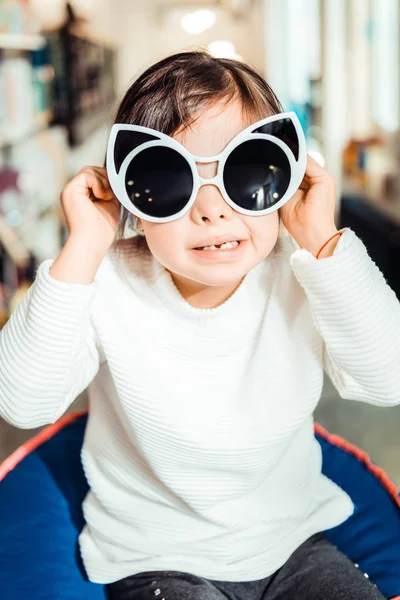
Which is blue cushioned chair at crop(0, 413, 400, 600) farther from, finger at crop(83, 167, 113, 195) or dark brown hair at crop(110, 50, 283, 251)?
dark brown hair at crop(110, 50, 283, 251)

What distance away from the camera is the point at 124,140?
951mm

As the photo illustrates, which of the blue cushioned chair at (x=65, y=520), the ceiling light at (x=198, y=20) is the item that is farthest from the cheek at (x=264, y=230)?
the ceiling light at (x=198, y=20)

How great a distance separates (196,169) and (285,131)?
0.14 meters

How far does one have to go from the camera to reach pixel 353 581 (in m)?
1.05

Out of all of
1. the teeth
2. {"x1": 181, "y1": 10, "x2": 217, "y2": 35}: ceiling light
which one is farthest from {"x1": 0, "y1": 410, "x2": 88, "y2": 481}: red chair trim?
{"x1": 181, "y1": 10, "x2": 217, "y2": 35}: ceiling light

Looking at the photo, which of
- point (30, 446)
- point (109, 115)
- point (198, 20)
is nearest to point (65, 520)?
point (30, 446)

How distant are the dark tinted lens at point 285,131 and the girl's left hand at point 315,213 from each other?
106 millimetres

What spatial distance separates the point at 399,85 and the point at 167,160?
12.3 ft

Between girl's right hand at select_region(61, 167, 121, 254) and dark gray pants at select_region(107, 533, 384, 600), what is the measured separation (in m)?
0.52

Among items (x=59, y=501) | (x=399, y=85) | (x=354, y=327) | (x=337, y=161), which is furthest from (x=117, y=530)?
(x=337, y=161)

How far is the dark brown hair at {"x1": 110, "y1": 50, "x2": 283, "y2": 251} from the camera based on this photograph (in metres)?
0.97

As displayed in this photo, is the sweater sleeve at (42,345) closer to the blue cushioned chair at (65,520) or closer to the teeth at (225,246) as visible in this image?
the teeth at (225,246)

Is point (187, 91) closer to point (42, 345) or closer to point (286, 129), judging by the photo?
point (286, 129)

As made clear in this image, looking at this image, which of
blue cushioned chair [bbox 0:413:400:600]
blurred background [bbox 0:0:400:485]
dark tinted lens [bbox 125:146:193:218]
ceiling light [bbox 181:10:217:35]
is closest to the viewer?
dark tinted lens [bbox 125:146:193:218]
